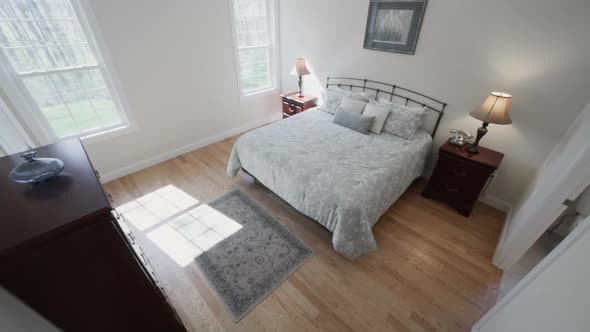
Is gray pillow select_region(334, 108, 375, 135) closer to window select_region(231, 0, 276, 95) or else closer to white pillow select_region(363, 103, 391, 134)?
white pillow select_region(363, 103, 391, 134)

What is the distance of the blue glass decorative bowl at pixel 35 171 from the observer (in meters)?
1.02

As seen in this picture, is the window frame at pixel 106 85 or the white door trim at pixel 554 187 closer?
the white door trim at pixel 554 187

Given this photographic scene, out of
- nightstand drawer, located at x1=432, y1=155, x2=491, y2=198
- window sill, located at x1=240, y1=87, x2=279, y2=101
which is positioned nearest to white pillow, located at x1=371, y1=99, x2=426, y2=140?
nightstand drawer, located at x1=432, y1=155, x2=491, y2=198

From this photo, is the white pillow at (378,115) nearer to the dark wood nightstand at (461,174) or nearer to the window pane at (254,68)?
the dark wood nightstand at (461,174)

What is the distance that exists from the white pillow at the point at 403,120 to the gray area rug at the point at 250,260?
1711mm

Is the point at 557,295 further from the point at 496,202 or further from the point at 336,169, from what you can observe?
the point at 496,202

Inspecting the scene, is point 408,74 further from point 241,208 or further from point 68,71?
point 68,71

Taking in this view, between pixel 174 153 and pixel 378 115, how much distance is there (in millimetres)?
2971

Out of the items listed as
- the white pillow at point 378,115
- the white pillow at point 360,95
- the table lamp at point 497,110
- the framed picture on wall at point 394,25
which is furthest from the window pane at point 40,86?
the table lamp at point 497,110

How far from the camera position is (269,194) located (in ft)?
9.19

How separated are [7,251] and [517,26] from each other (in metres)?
3.51

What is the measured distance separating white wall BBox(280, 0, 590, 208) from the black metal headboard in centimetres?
7

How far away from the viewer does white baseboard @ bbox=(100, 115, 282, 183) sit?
9.94 feet

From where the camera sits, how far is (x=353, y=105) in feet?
9.80
